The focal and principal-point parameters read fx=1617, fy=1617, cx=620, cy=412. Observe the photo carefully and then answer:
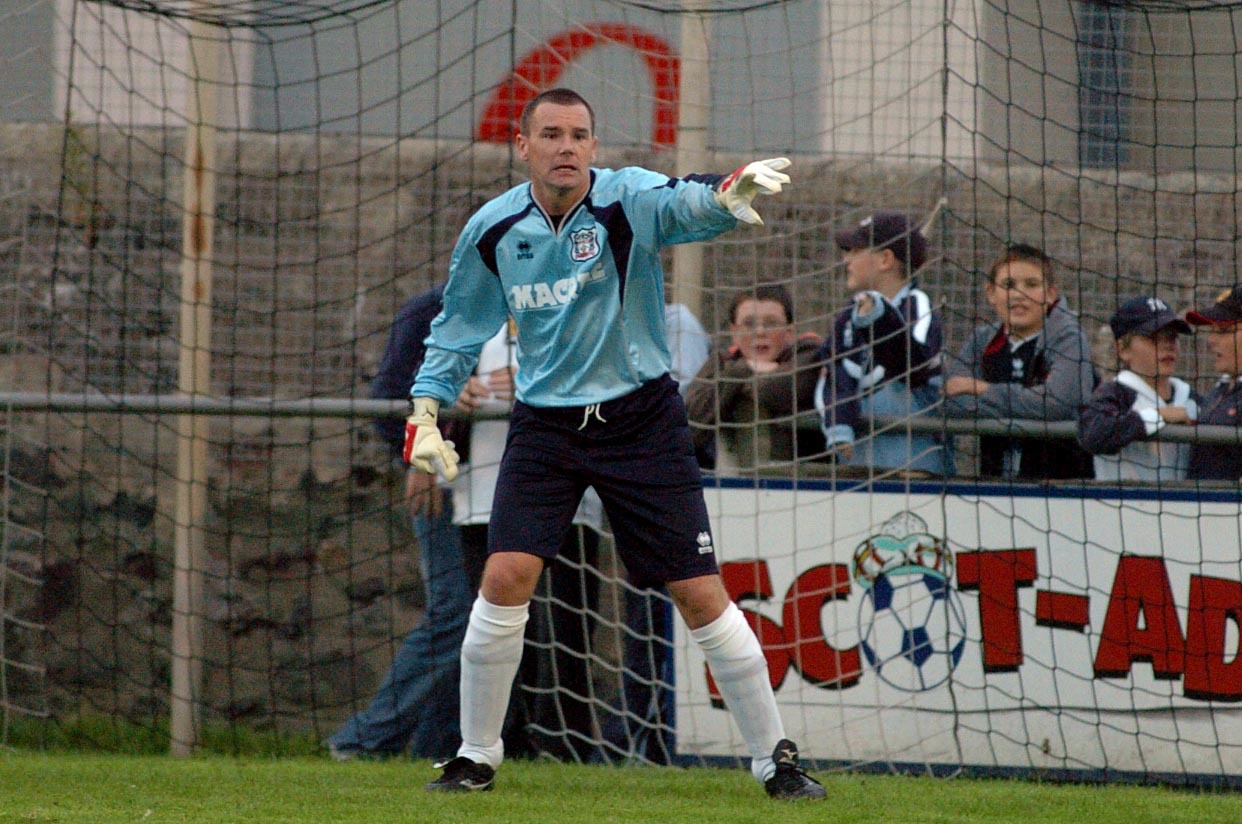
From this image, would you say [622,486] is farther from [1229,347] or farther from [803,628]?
[1229,347]

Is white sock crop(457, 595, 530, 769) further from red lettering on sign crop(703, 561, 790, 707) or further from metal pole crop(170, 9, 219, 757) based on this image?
metal pole crop(170, 9, 219, 757)

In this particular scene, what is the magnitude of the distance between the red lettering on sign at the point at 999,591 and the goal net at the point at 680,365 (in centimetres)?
1

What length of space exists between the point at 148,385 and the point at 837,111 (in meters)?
3.18

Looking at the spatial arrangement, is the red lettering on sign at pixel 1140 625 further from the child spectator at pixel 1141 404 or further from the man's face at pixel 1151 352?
the man's face at pixel 1151 352

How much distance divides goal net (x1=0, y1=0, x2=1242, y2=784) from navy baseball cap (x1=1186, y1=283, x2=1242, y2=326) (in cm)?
38

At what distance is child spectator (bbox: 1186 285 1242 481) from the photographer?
568 cm

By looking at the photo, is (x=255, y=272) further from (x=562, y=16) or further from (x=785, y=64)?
(x=785, y=64)

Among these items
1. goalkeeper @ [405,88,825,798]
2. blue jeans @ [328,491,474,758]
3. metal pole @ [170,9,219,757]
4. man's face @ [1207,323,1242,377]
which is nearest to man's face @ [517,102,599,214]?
goalkeeper @ [405,88,825,798]

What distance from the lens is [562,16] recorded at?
6453 millimetres

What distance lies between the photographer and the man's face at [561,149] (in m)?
4.51

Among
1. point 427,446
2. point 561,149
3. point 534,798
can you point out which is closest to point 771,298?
point 561,149

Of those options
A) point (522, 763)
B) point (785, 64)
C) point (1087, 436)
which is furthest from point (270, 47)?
point (1087, 436)

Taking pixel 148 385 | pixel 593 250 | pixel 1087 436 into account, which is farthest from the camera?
pixel 148 385

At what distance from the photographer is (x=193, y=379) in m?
6.34
